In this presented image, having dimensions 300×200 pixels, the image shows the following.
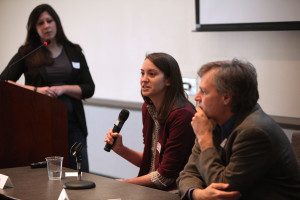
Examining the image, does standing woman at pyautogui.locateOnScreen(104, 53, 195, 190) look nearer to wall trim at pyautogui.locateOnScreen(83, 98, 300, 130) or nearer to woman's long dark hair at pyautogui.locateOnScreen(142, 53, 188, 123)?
woman's long dark hair at pyautogui.locateOnScreen(142, 53, 188, 123)

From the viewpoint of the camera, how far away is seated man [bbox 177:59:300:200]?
6.38 ft

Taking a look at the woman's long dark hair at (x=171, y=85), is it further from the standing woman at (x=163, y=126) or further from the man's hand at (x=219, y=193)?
the man's hand at (x=219, y=193)

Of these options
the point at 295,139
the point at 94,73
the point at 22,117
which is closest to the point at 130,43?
the point at 94,73

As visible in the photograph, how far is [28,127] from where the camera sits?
3.11 meters

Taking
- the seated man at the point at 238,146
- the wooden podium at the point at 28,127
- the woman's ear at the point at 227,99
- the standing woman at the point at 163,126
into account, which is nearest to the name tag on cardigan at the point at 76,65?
the wooden podium at the point at 28,127

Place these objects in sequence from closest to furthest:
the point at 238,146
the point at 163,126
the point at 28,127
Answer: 1. the point at 238,146
2. the point at 163,126
3. the point at 28,127

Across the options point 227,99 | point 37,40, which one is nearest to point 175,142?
point 227,99

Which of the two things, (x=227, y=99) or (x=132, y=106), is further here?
(x=132, y=106)

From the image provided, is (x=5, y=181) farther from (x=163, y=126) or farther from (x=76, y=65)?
(x=76, y=65)

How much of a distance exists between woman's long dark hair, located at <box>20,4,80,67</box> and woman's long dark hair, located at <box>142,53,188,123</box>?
3.79 feet

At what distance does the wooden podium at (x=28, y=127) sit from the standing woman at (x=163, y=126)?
537 mm

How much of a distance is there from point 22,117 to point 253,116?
1638mm

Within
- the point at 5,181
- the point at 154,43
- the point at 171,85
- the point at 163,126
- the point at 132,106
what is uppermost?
the point at 154,43

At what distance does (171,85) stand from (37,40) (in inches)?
57.3
